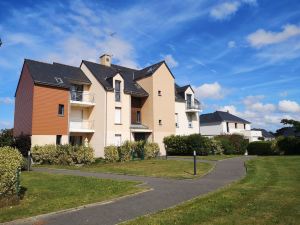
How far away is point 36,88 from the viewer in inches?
1127

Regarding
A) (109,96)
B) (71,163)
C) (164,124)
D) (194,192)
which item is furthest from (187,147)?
→ (194,192)

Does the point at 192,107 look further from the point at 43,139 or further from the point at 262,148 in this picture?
the point at 43,139

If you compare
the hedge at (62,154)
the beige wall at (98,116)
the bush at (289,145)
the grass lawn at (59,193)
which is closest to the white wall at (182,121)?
the beige wall at (98,116)

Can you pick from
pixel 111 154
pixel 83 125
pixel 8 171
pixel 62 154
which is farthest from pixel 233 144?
pixel 8 171

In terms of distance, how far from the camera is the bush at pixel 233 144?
36.7m

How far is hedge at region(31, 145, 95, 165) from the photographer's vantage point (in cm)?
2508

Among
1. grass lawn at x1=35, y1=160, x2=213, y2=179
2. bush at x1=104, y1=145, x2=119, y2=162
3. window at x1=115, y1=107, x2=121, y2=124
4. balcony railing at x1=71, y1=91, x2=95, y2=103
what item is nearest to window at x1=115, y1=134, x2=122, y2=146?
window at x1=115, y1=107, x2=121, y2=124

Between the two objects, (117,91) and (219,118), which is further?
(219,118)

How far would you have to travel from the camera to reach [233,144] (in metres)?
37.7

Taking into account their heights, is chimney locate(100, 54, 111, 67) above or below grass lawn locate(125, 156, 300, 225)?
above

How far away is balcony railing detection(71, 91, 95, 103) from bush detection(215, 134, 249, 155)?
48.8ft

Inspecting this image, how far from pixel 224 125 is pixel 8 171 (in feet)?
167

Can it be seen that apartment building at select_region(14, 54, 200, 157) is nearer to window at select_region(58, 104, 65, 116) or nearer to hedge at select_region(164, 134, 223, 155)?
window at select_region(58, 104, 65, 116)

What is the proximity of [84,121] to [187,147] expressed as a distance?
10948mm
